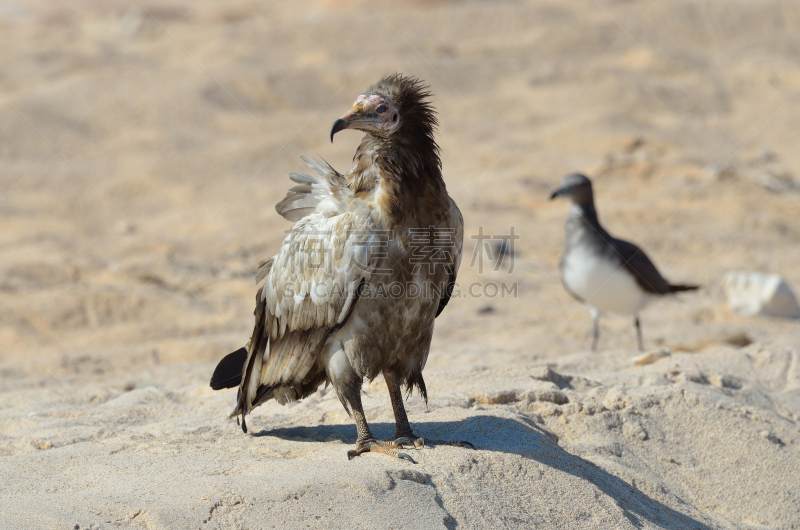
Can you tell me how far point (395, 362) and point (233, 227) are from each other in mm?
6965

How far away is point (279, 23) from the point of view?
58.4ft

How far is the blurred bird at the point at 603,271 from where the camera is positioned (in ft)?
24.1

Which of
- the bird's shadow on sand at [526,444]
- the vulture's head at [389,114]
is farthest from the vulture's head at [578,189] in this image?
the vulture's head at [389,114]

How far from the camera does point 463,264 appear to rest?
9.71 metres

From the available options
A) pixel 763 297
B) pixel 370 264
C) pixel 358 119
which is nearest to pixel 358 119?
pixel 358 119

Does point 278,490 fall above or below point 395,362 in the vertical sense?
below

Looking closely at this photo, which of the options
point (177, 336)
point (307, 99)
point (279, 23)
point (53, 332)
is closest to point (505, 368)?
point (177, 336)

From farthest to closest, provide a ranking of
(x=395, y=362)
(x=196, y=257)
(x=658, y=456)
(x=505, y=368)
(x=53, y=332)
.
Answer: (x=196, y=257) → (x=53, y=332) → (x=505, y=368) → (x=658, y=456) → (x=395, y=362)

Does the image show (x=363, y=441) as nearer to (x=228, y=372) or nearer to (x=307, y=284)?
(x=307, y=284)

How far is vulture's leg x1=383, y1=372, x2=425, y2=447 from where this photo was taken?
394cm

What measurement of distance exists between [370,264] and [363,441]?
86cm

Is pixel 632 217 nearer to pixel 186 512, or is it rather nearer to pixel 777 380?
pixel 777 380

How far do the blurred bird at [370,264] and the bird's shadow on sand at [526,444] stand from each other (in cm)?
23

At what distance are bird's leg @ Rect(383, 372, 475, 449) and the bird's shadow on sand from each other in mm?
140
